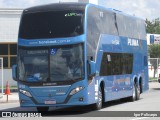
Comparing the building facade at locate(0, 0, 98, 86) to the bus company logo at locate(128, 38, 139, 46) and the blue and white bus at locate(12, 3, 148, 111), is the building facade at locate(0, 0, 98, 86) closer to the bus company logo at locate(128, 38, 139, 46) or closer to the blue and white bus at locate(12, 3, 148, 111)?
the bus company logo at locate(128, 38, 139, 46)

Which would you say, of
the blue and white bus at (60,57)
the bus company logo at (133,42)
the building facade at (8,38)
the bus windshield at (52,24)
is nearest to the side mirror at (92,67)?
the blue and white bus at (60,57)

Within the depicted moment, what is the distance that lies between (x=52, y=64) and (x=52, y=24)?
1519 mm

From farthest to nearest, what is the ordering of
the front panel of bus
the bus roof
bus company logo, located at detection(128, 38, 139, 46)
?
bus company logo, located at detection(128, 38, 139, 46)
the bus roof
the front panel of bus

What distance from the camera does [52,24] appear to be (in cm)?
1867

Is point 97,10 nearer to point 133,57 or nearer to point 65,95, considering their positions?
point 65,95

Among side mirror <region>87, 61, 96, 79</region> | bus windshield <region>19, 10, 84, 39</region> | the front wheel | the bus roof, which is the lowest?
the front wheel

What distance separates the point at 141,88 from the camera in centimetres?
2705

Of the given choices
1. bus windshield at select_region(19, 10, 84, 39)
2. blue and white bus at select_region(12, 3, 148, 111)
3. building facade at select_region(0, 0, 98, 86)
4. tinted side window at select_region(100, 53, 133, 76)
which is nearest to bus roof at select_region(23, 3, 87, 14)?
blue and white bus at select_region(12, 3, 148, 111)

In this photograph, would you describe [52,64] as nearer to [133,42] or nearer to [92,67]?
[92,67]

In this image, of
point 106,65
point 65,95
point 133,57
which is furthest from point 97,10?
point 133,57

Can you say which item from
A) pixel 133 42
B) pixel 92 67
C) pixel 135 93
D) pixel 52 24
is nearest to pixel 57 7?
pixel 52 24

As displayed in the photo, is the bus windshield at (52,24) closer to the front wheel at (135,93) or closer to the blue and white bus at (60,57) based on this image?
the blue and white bus at (60,57)

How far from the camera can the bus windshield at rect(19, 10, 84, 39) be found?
18438 mm

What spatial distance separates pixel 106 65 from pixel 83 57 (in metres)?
2.90
